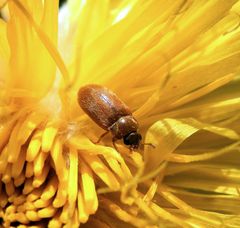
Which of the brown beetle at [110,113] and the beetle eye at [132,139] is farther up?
the brown beetle at [110,113]

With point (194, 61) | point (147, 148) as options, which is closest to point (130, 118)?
point (147, 148)

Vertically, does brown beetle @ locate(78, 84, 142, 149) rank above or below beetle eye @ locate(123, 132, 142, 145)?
above

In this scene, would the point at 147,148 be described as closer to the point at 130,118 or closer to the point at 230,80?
Result: the point at 130,118
